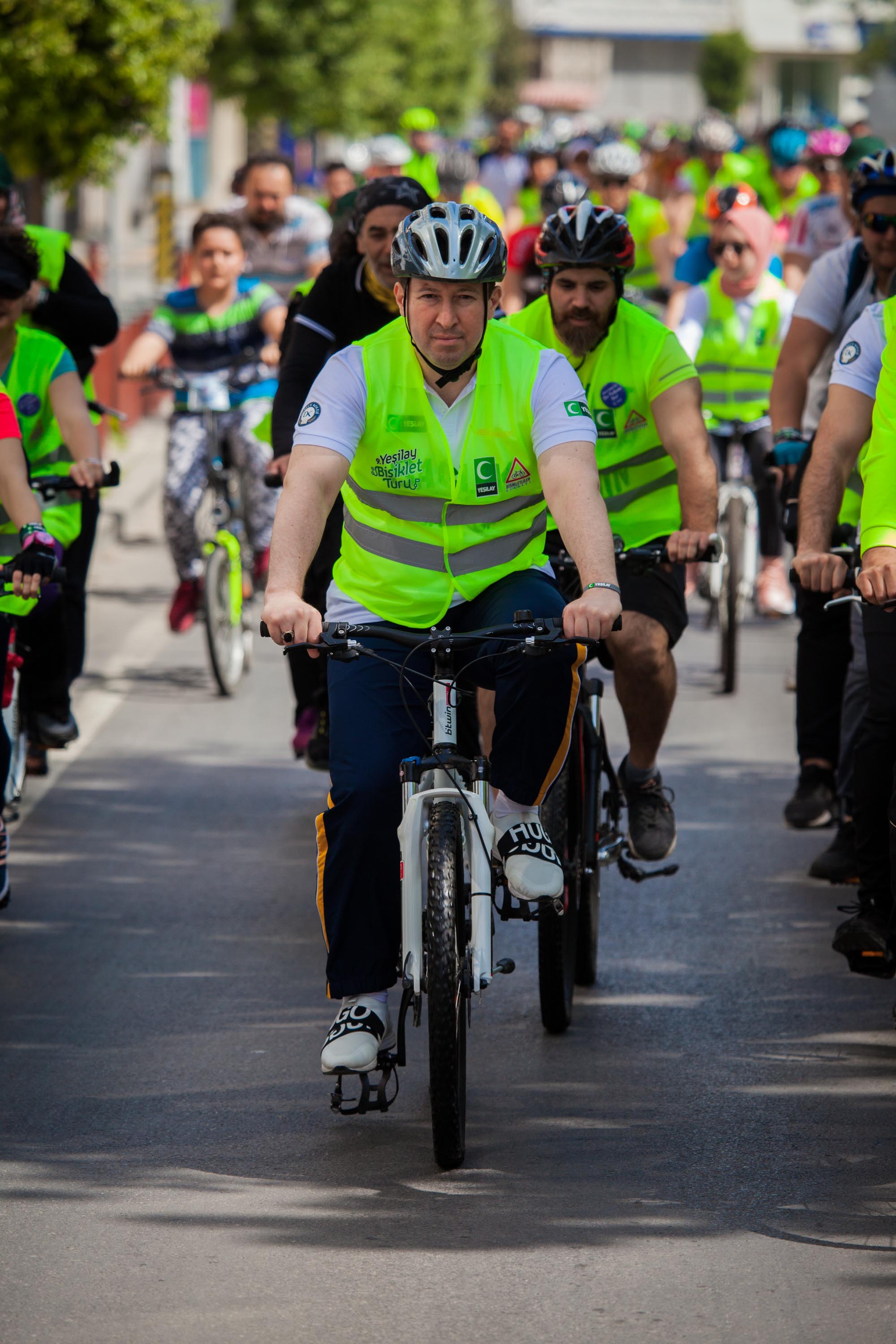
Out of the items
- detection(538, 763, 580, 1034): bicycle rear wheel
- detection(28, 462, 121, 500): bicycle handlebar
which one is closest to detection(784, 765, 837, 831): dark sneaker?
detection(538, 763, 580, 1034): bicycle rear wheel

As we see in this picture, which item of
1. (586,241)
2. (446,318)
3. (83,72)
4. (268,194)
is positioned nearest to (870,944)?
(446,318)

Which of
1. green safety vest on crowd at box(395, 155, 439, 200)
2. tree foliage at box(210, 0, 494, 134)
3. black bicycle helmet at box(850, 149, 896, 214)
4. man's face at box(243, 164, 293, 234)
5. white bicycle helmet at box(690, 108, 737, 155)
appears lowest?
black bicycle helmet at box(850, 149, 896, 214)

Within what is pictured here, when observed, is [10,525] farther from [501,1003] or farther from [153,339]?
[153,339]

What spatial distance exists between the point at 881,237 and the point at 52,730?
346 centimetres

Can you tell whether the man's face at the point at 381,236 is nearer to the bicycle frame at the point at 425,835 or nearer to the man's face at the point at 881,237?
the man's face at the point at 881,237

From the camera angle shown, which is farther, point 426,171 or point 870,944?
point 426,171

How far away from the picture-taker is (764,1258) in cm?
423

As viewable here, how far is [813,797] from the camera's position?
23.8 ft

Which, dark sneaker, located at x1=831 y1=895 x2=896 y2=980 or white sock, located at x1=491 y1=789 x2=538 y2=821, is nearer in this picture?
white sock, located at x1=491 y1=789 x2=538 y2=821

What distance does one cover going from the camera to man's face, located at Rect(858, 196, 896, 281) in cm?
665

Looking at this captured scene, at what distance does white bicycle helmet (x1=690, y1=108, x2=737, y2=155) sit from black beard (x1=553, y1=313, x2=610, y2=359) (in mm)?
11536

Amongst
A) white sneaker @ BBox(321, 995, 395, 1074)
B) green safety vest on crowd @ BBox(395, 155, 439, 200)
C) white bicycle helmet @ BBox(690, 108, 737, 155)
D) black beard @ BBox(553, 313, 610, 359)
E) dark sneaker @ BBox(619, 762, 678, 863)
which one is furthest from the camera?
white bicycle helmet @ BBox(690, 108, 737, 155)

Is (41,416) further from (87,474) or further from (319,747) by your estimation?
(319,747)

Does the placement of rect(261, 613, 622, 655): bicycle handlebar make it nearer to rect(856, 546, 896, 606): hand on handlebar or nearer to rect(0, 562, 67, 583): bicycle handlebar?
rect(856, 546, 896, 606): hand on handlebar
